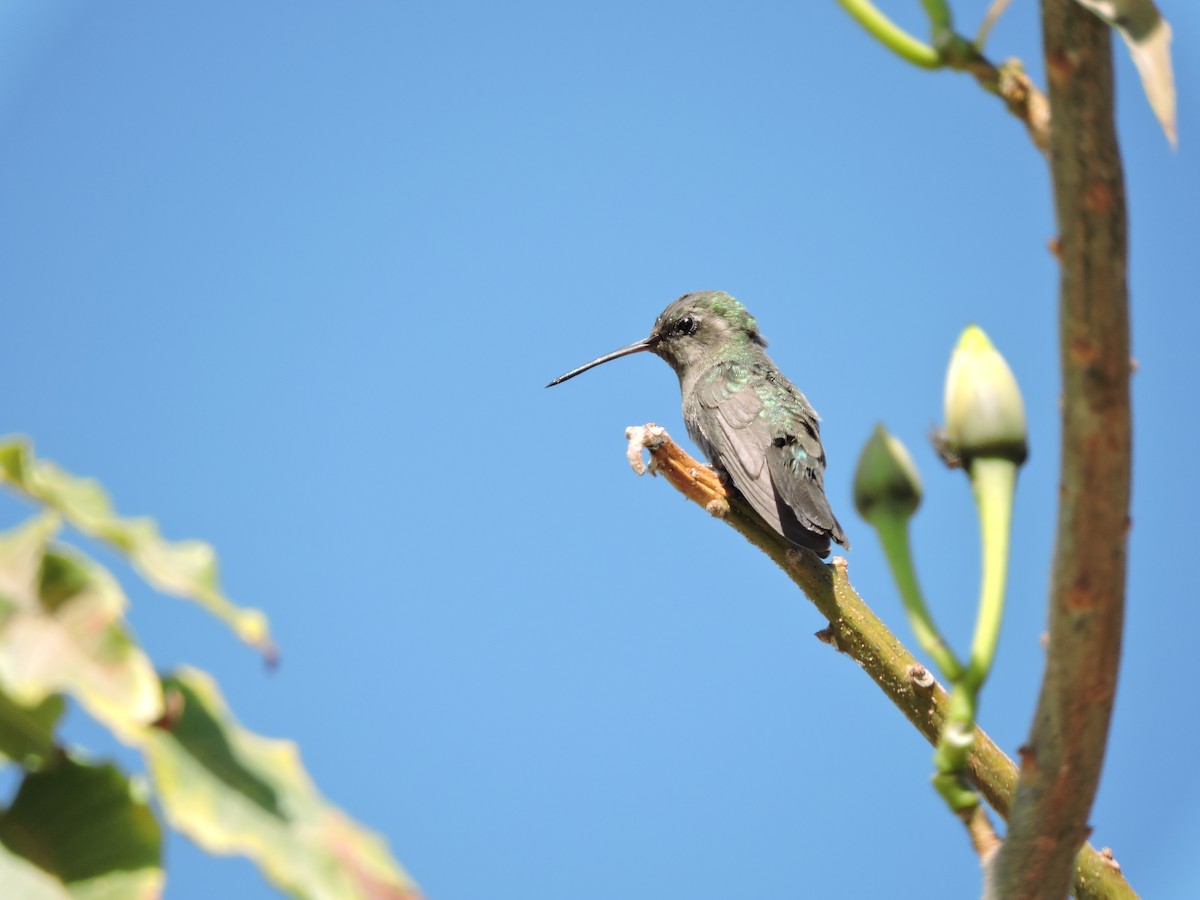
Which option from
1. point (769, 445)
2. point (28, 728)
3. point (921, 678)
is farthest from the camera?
point (769, 445)

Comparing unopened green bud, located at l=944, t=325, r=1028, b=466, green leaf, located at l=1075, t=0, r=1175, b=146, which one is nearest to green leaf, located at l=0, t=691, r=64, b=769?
unopened green bud, located at l=944, t=325, r=1028, b=466

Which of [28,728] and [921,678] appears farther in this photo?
[921,678]

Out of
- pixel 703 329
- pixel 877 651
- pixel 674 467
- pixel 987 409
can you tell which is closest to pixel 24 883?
pixel 987 409

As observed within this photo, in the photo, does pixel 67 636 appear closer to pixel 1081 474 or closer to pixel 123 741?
pixel 123 741

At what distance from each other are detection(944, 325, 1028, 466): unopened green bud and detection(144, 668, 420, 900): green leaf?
0.82 m

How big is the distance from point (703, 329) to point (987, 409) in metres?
6.57

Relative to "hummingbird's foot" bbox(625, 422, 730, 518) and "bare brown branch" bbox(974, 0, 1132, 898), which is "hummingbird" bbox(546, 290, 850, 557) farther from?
"bare brown branch" bbox(974, 0, 1132, 898)

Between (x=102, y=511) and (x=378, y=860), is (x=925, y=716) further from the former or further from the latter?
(x=102, y=511)

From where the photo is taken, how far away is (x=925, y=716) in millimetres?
3311

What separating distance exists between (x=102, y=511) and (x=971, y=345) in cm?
102

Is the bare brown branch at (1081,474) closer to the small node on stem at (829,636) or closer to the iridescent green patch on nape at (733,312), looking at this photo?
the small node on stem at (829,636)

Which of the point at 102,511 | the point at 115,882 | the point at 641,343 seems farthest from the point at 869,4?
the point at 641,343

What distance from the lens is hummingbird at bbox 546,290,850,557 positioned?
548 cm

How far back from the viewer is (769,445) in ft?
20.4
